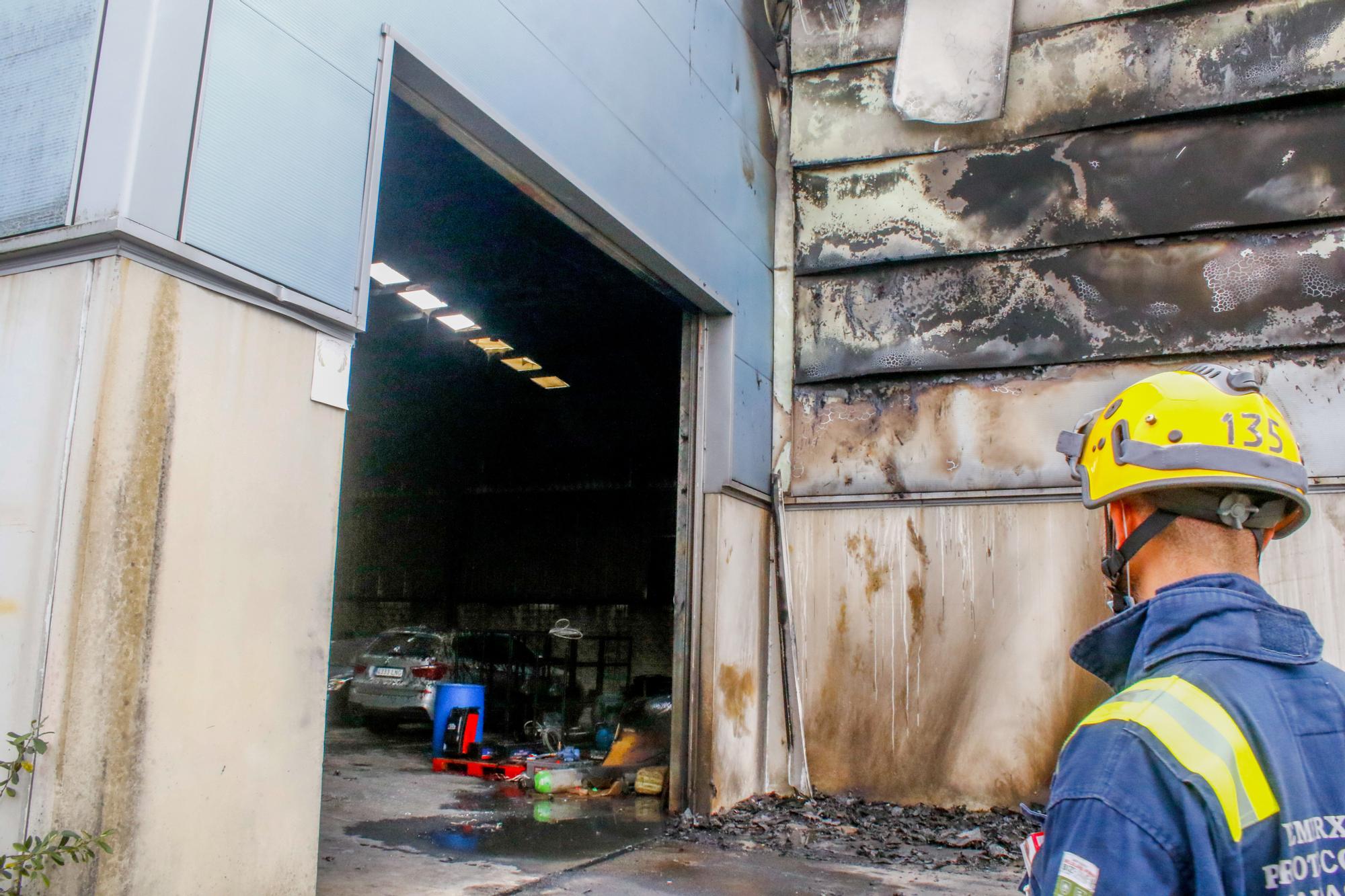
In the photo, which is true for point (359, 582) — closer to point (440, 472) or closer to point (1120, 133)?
point (440, 472)

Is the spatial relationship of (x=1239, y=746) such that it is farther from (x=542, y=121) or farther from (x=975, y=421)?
(x=975, y=421)

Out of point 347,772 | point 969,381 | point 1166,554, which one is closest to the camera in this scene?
point 1166,554

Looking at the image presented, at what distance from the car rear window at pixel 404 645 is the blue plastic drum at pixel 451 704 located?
2439 mm

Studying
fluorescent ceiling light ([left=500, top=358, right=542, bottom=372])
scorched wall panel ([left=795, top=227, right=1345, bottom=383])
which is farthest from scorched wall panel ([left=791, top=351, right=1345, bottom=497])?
fluorescent ceiling light ([left=500, top=358, right=542, bottom=372])

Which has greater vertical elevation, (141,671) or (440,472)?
(440,472)

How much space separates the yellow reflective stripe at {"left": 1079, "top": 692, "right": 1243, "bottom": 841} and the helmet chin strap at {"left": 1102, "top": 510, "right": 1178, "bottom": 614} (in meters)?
0.36

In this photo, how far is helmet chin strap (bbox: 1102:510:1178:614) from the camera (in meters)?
1.51

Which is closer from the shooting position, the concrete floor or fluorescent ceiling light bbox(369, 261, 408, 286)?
the concrete floor

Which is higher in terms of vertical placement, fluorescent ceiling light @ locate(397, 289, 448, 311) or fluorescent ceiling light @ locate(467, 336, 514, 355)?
fluorescent ceiling light @ locate(467, 336, 514, 355)

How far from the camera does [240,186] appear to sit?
3387mm

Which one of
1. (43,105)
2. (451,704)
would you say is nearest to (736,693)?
(451,704)

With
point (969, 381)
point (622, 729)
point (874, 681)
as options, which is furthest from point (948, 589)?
point (622, 729)

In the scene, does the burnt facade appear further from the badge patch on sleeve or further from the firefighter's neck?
the badge patch on sleeve

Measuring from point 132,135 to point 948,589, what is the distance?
6.08m
